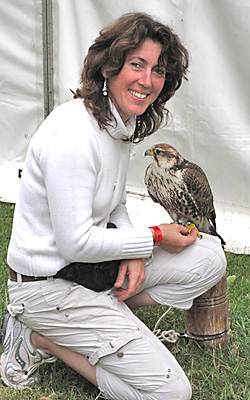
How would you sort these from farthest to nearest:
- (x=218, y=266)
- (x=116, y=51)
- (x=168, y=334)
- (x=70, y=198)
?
(x=168, y=334) → (x=218, y=266) → (x=116, y=51) → (x=70, y=198)

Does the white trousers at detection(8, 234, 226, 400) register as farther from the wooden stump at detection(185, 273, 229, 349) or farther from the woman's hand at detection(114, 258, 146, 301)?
the wooden stump at detection(185, 273, 229, 349)

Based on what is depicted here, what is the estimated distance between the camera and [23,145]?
196 inches

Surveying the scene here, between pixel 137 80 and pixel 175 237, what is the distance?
567 millimetres

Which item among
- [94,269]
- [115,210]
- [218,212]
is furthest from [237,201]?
[94,269]

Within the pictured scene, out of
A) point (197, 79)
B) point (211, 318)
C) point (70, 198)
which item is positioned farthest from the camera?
point (197, 79)

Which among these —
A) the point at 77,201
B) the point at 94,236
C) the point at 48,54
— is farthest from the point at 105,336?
the point at 48,54

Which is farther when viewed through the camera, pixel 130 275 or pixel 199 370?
pixel 199 370

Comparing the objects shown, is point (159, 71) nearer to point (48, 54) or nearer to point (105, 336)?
point (105, 336)

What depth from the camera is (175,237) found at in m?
2.22

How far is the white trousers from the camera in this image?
80.3 inches

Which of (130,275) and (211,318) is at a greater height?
(130,275)

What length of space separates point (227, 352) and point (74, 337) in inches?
28.5

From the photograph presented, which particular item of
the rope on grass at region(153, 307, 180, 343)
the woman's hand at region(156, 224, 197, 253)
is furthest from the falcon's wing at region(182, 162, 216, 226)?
the rope on grass at region(153, 307, 180, 343)

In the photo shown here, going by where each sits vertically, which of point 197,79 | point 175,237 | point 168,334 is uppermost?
point 197,79
